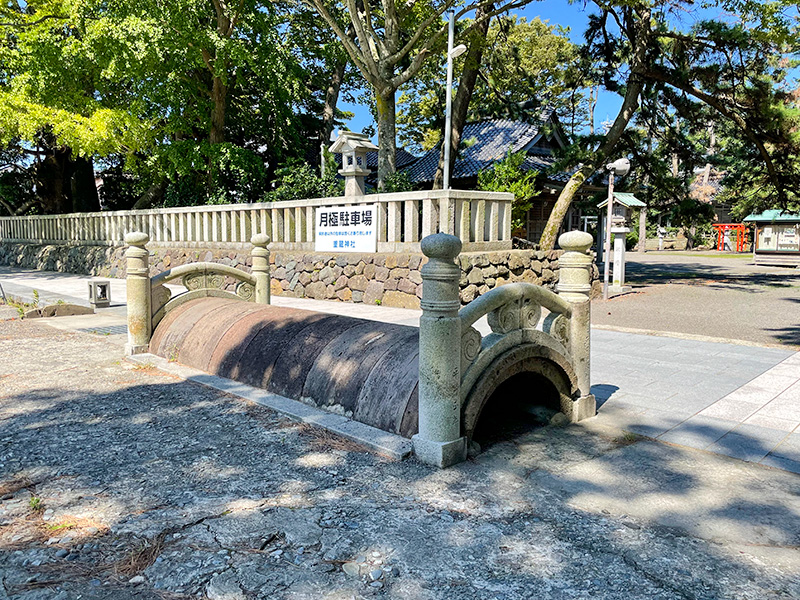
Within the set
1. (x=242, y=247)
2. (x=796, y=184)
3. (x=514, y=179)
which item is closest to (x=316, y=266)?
(x=242, y=247)

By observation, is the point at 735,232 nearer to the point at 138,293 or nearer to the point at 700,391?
the point at 700,391

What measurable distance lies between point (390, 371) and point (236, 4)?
15129 millimetres

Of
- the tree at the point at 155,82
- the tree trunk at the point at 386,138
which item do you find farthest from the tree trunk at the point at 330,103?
the tree trunk at the point at 386,138

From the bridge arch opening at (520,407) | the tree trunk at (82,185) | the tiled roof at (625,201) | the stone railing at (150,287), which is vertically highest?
the tree trunk at (82,185)

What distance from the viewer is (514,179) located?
720 inches

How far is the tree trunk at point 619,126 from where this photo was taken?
1450 cm

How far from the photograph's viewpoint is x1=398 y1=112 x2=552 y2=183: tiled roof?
21.9 m

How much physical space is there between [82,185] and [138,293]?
792 inches

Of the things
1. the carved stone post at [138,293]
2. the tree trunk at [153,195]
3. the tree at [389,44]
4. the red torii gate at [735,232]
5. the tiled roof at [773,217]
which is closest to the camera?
the carved stone post at [138,293]

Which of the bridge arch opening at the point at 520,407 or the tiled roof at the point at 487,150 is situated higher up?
the tiled roof at the point at 487,150

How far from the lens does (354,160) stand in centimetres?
1279

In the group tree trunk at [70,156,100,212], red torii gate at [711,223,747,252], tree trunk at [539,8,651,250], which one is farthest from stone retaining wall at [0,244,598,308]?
red torii gate at [711,223,747,252]

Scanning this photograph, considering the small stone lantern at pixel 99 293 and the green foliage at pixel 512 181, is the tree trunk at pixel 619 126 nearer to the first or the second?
the green foliage at pixel 512 181

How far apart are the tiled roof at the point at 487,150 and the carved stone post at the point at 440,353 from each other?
59.7ft
